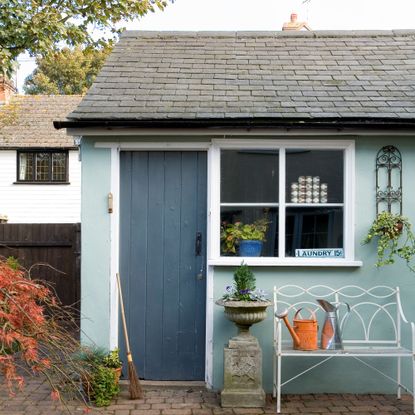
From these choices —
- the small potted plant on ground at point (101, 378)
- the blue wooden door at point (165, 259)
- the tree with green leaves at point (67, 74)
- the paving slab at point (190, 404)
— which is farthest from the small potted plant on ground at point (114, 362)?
the tree with green leaves at point (67, 74)

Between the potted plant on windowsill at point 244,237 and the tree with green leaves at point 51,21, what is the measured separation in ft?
19.6

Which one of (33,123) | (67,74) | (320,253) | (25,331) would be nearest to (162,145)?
(320,253)

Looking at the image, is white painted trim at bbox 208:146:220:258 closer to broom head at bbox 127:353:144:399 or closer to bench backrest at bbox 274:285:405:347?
bench backrest at bbox 274:285:405:347

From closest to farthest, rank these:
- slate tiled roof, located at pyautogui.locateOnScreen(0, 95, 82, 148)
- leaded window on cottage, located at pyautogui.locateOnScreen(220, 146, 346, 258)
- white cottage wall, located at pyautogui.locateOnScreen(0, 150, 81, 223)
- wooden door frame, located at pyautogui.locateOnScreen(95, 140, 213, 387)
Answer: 1. wooden door frame, located at pyautogui.locateOnScreen(95, 140, 213, 387)
2. leaded window on cottage, located at pyautogui.locateOnScreen(220, 146, 346, 258)
3. slate tiled roof, located at pyautogui.locateOnScreen(0, 95, 82, 148)
4. white cottage wall, located at pyautogui.locateOnScreen(0, 150, 81, 223)

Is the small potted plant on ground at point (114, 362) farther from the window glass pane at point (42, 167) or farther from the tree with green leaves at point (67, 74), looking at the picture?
the tree with green leaves at point (67, 74)

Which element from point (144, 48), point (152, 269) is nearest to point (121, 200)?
point (152, 269)

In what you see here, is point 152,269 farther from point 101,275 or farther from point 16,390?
Result: point 16,390

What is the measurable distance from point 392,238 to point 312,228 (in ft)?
2.85

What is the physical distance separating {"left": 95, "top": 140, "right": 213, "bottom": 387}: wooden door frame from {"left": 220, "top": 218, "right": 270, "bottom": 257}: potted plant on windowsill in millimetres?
217

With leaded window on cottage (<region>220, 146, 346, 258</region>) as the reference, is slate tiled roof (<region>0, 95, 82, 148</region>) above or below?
above

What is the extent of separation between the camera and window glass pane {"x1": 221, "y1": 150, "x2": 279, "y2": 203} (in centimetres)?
650

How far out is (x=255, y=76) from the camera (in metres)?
7.32

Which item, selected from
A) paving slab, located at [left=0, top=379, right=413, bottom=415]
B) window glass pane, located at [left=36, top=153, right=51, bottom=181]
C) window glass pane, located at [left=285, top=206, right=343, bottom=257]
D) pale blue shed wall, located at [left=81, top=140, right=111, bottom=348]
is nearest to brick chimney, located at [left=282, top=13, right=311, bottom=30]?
window glass pane, located at [left=285, top=206, right=343, bottom=257]

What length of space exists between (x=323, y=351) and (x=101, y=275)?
253 centimetres
